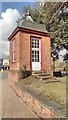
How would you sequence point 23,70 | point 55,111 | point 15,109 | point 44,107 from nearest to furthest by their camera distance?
point 55,111
point 44,107
point 15,109
point 23,70

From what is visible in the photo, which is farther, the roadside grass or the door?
the door

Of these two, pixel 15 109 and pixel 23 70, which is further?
pixel 23 70

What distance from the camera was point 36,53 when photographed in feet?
57.5

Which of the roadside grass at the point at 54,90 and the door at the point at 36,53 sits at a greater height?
the door at the point at 36,53

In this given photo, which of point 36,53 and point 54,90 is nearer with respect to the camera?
point 54,90

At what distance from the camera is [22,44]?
16.4m

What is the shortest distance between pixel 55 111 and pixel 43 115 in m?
1.03

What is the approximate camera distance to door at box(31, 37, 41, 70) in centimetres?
1722

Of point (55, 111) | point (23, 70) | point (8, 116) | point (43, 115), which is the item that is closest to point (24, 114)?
point (8, 116)

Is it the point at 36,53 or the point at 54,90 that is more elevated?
the point at 36,53

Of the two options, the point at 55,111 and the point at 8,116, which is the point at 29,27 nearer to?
the point at 8,116

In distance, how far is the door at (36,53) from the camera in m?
17.2

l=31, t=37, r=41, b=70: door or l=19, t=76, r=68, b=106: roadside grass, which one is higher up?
l=31, t=37, r=41, b=70: door

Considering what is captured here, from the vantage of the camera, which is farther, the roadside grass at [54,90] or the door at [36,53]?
the door at [36,53]
